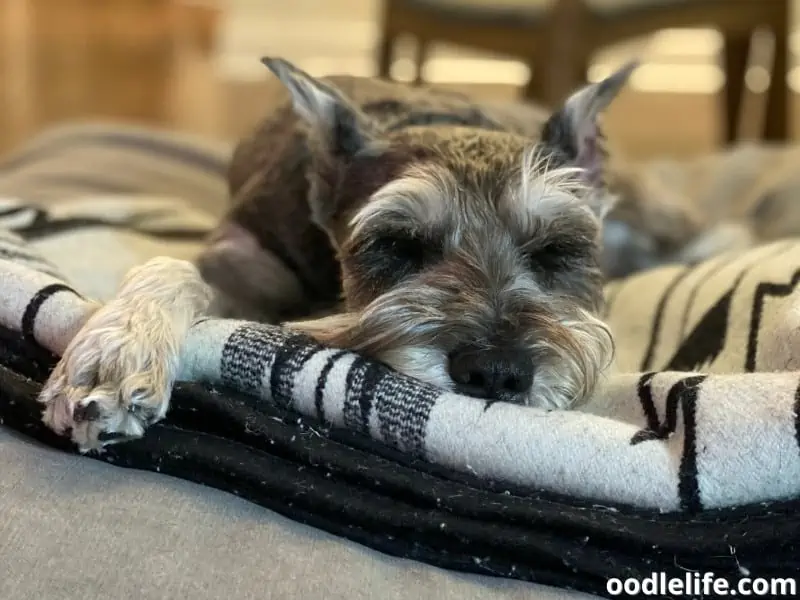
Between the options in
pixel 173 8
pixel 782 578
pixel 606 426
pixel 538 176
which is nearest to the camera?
pixel 782 578

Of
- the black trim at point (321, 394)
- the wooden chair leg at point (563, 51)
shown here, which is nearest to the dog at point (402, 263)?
the black trim at point (321, 394)

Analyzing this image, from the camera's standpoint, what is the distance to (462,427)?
122 centimetres

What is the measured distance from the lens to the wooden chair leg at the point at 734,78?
402 cm

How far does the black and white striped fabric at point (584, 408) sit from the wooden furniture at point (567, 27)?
203 centimetres

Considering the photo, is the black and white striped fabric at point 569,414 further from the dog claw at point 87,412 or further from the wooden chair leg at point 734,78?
the wooden chair leg at point 734,78

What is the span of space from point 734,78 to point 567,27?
1.03 metres

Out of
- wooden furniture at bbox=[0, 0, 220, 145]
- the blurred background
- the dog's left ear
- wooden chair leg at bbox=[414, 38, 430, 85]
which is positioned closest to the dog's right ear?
the dog's left ear

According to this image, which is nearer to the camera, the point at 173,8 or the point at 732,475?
the point at 732,475

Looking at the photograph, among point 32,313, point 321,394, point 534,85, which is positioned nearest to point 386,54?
point 534,85

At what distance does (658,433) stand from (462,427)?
0.81 ft

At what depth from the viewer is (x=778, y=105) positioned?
4.09m

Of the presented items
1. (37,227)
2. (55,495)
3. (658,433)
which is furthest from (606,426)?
(37,227)

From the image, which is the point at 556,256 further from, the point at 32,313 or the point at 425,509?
the point at 32,313

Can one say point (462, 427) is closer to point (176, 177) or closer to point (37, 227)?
point (37, 227)
